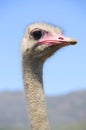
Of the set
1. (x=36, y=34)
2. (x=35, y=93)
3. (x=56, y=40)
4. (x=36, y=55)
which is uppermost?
(x=36, y=34)

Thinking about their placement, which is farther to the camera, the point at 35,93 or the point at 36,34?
the point at 36,34

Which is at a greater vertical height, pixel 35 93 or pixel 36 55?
pixel 36 55

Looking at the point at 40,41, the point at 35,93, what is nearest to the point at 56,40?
the point at 40,41

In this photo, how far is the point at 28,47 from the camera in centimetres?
652

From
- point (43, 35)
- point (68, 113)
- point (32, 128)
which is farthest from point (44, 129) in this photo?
point (68, 113)

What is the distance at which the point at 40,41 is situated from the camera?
656 centimetres

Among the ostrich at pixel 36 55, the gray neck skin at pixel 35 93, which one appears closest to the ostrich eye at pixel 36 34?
the ostrich at pixel 36 55

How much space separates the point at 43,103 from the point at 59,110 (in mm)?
184301

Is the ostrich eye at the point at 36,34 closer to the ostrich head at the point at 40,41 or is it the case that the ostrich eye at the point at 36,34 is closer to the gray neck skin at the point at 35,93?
the ostrich head at the point at 40,41

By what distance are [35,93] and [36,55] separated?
400 mm

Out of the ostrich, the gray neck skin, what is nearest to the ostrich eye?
the ostrich

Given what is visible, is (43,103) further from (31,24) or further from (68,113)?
(68,113)

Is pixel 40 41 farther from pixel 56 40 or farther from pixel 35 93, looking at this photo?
pixel 35 93

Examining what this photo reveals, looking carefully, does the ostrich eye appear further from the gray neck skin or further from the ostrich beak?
the gray neck skin
